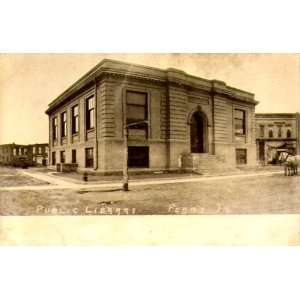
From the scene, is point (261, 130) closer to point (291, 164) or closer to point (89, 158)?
point (291, 164)

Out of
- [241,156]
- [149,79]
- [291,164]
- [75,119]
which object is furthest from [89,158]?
[291,164]

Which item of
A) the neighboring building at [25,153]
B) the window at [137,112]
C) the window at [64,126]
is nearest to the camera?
the neighboring building at [25,153]

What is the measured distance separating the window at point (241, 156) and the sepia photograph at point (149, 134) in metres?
0.02

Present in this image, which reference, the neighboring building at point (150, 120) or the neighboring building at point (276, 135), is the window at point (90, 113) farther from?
the neighboring building at point (276, 135)

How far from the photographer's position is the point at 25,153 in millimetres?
5328

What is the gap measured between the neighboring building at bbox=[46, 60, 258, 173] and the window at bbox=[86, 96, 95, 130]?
16 mm

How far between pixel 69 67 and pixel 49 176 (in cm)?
186

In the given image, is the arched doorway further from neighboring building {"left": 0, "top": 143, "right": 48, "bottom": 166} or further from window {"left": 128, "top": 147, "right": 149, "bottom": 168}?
neighboring building {"left": 0, "top": 143, "right": 48, "bottom": 166}

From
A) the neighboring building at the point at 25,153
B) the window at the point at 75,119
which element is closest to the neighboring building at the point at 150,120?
the window at the point at 75,119

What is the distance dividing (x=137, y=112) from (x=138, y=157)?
676 millimetres

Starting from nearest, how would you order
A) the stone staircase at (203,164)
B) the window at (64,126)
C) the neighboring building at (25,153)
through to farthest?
1. the neighboring building at (25,153)
2. the stone staircase at (203,164)
3. the window at (64,126)

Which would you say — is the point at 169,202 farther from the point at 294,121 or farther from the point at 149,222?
the point at 294,121

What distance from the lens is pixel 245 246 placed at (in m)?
4.66

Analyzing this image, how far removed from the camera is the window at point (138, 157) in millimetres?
5363
